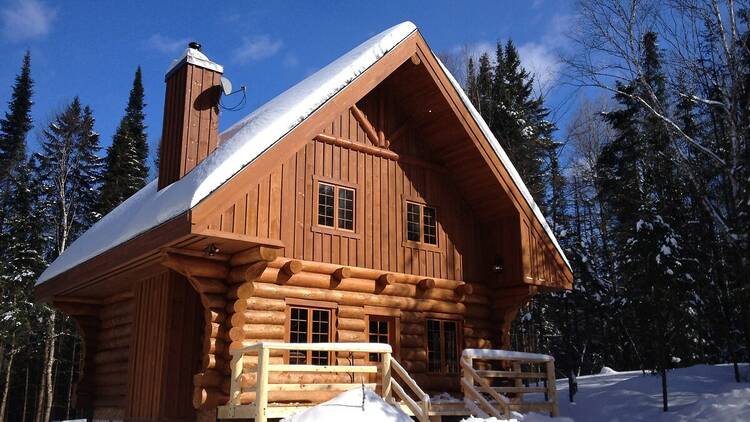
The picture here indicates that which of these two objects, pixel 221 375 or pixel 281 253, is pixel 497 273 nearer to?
pixel 281 253

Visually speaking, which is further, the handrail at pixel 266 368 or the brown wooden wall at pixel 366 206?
the brown wooden wall at pixel 366 206

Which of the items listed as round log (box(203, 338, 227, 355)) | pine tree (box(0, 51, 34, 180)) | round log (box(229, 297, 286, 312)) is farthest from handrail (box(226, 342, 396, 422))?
pine tree (box(0, 51, 34, 180))

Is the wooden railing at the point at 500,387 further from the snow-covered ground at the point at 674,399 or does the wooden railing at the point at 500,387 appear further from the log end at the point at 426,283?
the snow-covered ground at the point at 674,399

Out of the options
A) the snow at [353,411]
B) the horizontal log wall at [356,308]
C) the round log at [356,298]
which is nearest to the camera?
the snow at [353,411]

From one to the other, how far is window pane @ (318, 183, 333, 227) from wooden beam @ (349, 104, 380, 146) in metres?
1.79

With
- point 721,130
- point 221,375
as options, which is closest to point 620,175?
point 721,130

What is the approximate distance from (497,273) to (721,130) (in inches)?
640

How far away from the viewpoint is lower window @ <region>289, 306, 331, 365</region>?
484 inches

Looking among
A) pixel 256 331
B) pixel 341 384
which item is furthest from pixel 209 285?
pixel 341 384

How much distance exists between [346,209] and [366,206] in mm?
495

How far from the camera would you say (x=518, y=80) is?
3262 centimetres

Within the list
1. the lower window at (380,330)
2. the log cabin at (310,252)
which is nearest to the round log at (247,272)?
the log cabin at (310,252)

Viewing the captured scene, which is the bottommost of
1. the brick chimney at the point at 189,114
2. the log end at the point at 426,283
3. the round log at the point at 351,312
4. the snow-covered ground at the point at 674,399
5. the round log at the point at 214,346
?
the snow-covered ground at the point at 674,399

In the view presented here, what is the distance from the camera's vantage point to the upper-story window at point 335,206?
13.4 metres
